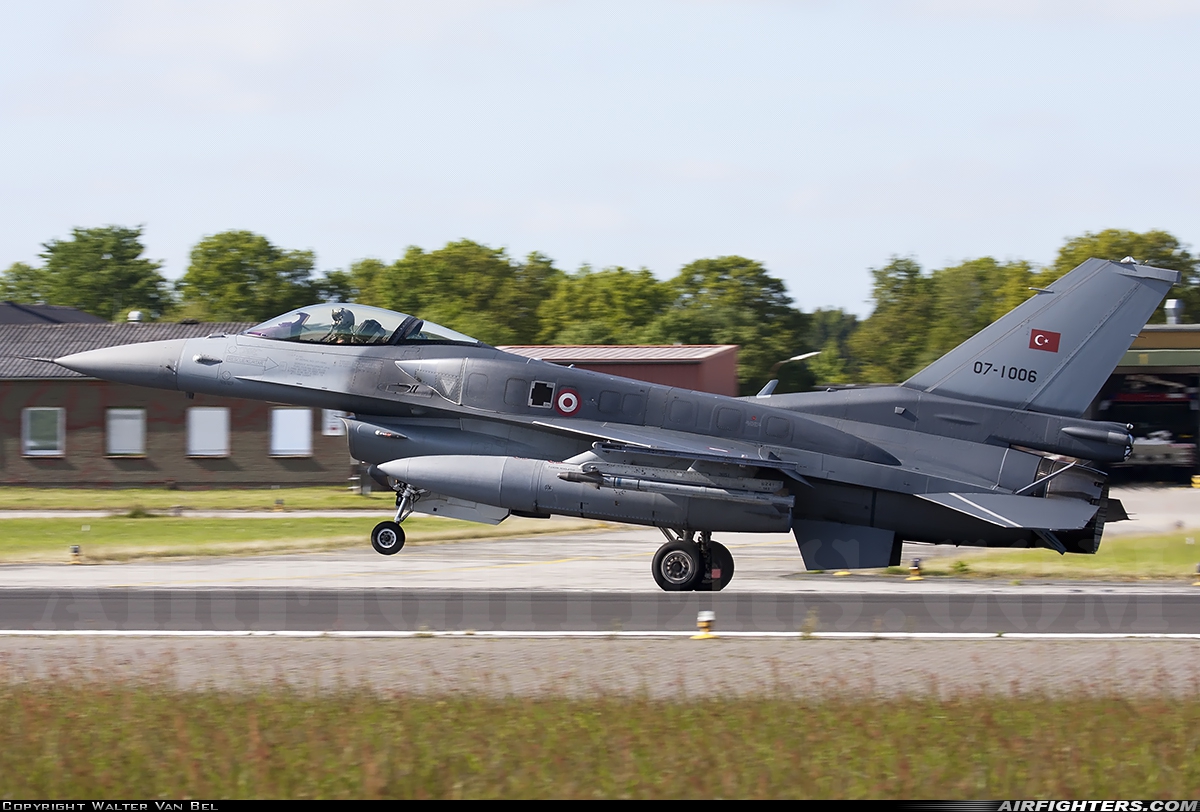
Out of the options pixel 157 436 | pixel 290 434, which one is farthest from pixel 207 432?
pixel 290 434

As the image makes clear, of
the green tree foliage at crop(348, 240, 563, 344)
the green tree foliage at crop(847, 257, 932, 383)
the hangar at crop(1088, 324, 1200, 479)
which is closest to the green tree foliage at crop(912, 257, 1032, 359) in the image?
the green tree foliage at crop(847, 257, 932, 383)

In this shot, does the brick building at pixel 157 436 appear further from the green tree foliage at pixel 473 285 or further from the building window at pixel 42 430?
the green tree foliage at pixel 473 285

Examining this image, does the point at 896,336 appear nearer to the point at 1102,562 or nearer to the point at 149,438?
the point at 149,438

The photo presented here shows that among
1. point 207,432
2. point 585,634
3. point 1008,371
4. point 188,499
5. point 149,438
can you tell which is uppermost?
point 1008,371

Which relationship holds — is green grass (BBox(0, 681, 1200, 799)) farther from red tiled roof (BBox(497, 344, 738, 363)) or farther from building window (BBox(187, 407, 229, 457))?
building window (BBox(187, 407, 229, 457))

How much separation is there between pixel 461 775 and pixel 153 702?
326cm

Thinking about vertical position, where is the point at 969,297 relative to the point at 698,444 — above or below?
above

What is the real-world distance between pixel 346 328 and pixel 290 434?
2452 centimetres

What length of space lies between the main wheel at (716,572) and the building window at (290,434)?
26.7 m

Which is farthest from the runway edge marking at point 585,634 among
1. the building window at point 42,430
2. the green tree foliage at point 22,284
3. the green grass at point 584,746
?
the green tree foliage at point 22,284

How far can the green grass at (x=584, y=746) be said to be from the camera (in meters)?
7.44

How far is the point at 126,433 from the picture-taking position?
42.8 metres

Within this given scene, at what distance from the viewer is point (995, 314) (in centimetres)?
9819

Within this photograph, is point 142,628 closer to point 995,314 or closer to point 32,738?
point 32,738
